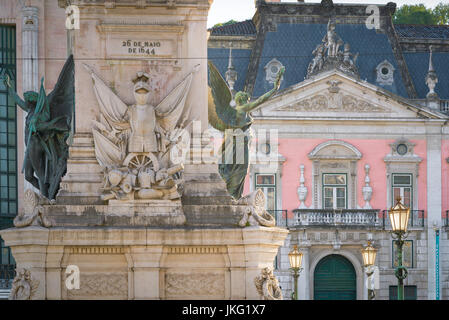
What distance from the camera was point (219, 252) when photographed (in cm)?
1705

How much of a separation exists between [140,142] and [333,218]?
40715mm

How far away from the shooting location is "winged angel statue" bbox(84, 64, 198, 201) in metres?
17.1

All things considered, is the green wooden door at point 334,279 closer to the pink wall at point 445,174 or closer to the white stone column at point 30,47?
the pink wall at point 445,174

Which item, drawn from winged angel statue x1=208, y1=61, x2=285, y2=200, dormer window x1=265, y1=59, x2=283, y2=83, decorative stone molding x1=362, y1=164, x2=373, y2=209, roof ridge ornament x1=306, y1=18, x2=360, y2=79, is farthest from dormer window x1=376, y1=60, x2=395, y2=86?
winged angel statue x1=208, y1=61, x2=285, y2=200

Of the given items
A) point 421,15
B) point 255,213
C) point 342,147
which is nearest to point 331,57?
point 342,147

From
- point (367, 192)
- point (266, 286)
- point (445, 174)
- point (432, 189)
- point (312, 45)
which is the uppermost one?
point (312, 45)

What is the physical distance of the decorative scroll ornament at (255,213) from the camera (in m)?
17.0

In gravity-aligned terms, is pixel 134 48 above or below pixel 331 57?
below

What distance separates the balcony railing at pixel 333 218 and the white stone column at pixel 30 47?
2150 cm

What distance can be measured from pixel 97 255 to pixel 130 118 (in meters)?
1.91

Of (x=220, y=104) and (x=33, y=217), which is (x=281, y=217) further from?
(x=33, y=217)

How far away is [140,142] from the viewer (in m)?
17.2

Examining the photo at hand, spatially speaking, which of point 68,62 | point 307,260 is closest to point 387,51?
point 307,260

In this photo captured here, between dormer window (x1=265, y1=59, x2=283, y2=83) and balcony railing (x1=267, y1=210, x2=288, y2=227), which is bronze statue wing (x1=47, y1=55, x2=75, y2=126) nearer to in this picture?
balcony railing (x1=267, y1=210, x2=288, y2=227)
